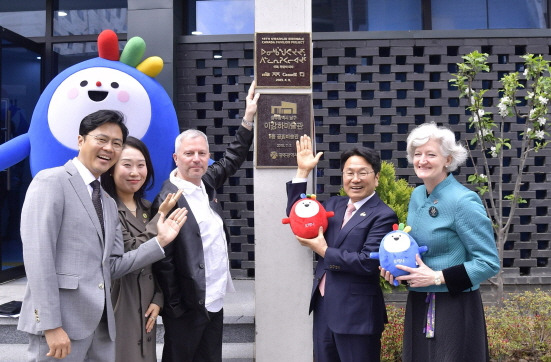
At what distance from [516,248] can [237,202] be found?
3.58 meters

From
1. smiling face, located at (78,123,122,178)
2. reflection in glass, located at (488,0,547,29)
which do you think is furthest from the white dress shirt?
reflection in glass, located at (488,0,547,29)

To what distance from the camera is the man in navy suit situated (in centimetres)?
272

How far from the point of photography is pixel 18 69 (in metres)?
6.52

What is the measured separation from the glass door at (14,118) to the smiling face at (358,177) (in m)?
5.12

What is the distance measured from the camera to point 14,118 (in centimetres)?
641

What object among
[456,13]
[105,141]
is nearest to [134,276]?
[105,141]

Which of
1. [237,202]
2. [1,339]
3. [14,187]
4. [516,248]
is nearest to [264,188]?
[237,202]

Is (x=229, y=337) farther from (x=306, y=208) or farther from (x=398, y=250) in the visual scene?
(x=398, y=250)

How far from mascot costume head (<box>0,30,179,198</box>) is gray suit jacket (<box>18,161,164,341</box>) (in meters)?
1.96

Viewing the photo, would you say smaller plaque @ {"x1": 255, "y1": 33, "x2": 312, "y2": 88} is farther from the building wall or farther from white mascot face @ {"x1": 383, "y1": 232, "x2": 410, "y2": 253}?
the building wall

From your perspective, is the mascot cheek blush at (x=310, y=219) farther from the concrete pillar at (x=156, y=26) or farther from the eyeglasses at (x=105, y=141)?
the concrete pillar at (x=156, y=26)

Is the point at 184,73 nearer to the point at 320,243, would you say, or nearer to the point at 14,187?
the point at 14,187

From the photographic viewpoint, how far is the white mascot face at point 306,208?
296 cm

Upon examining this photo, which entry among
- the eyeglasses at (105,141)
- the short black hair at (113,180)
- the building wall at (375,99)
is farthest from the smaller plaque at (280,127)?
the building wall at (375,99)
